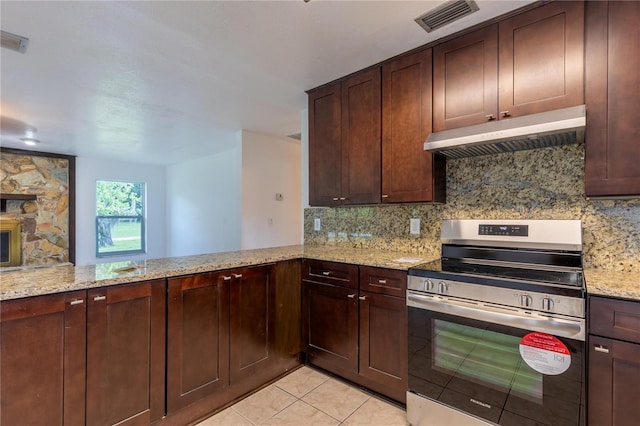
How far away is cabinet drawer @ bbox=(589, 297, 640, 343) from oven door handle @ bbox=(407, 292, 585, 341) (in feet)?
0.19

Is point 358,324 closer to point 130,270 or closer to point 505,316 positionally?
point 505,316

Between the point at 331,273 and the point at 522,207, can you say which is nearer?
the point at 522,207

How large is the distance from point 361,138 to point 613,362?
1.98 m

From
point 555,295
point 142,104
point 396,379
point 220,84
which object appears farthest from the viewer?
point 142,104

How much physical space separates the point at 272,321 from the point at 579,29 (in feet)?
8.60

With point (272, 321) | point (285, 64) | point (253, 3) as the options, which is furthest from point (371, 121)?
point (272, 321)

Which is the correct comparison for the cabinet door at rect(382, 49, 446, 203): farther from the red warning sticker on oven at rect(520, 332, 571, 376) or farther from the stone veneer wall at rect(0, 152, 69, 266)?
the stone veneer wall at rect(0, 152, 69, 266)

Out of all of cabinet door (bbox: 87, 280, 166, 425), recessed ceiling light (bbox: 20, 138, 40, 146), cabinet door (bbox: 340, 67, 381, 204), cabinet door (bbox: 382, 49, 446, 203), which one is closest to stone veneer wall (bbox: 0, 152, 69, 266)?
recessed ceiling light (bbox: 20, 138, 40, 146)

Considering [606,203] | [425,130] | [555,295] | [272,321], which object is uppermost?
[425,130]

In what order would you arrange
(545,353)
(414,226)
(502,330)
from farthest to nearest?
(414,226) < (502,330) < (545,353)

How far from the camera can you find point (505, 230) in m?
1.99

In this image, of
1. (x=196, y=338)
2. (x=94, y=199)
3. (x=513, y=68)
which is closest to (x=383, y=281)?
(x=196, y=338)

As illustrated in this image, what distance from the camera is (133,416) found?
5.45 feet

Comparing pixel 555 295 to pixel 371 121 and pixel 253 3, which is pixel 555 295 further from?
pixel 253 3
